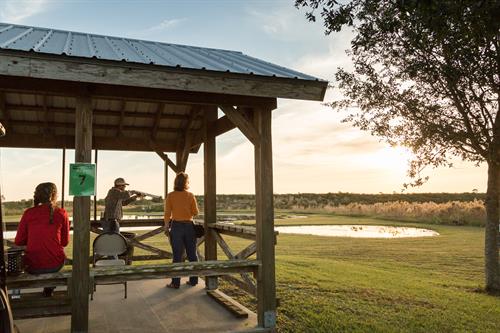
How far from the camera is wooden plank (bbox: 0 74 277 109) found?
5270mm

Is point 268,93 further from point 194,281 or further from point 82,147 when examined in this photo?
point 194,281

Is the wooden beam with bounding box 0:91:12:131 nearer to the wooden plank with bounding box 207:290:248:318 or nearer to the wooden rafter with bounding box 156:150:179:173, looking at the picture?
the wooden rafter with bounding box 156:150:179:173

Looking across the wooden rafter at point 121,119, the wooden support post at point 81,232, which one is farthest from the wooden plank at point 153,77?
the wooden rafter at point 121,119

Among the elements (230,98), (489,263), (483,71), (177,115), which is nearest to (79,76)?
(230,98)

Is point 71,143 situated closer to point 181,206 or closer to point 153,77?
point 181,206

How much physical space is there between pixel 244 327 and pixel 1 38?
468 cm

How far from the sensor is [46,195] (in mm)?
5641

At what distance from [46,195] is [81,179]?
0.66 meters

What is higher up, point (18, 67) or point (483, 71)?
point (483, 71)

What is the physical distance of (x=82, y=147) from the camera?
5414 millimetres

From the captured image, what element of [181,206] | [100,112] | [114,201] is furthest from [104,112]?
[181,206]

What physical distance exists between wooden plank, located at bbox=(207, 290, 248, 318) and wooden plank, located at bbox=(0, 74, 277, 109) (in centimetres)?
291

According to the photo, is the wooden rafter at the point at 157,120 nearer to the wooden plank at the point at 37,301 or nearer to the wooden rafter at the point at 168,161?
the wooden rafter at the point at 168,161

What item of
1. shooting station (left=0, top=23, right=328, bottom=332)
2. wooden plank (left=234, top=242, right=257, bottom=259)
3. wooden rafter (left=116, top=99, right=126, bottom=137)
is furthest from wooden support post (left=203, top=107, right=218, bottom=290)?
wooden plank (left=234, top=242, right=257, bottom=259)
